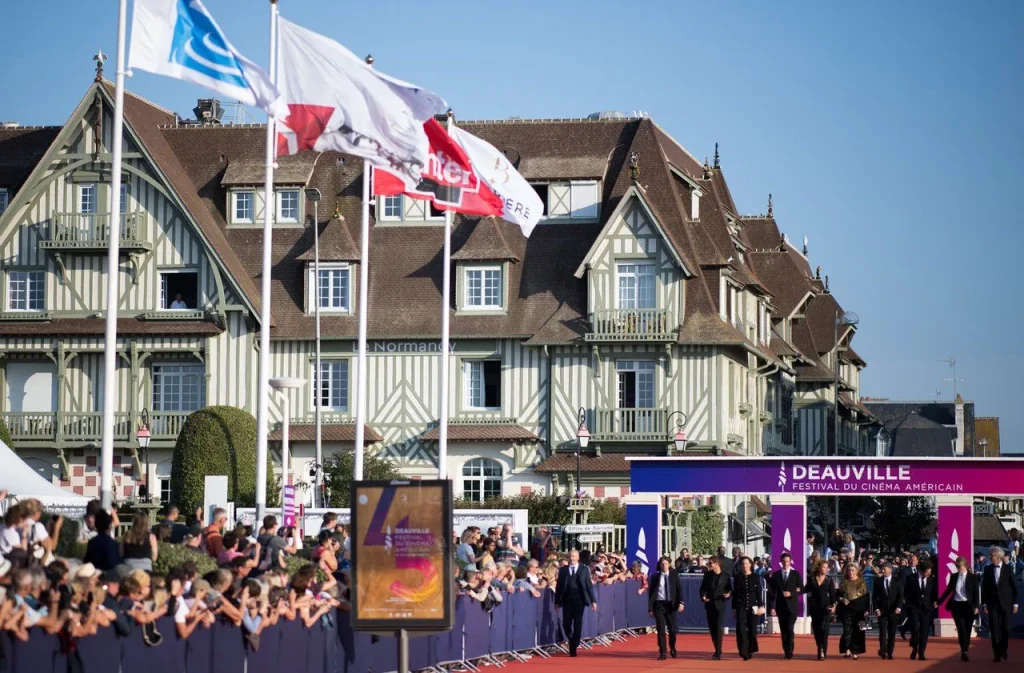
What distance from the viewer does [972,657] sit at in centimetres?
2844

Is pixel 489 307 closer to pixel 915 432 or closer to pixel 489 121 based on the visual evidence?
Result: pixel 489 121

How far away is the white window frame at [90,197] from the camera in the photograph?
49.3 meters

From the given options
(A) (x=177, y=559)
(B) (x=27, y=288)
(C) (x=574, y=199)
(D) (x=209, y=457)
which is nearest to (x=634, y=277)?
(C) (x=574, y=199)

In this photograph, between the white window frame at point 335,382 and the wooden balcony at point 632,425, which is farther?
the white window frame at point 335,382

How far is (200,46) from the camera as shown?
23.0 metres

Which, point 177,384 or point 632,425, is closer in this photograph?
point 632,425

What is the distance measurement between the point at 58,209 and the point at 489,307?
1226 cm

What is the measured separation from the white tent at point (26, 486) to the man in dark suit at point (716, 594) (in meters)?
11.4

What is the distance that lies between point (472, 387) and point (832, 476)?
17861 millimetres

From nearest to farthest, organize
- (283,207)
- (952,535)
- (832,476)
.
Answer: (952,535)
(832,476)
(283,207)

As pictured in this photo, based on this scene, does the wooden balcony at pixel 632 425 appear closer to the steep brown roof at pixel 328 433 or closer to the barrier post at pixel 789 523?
the steep brown roof at pixel 328 433

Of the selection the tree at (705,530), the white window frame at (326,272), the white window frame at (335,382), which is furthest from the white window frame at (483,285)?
the tree at (705,530)

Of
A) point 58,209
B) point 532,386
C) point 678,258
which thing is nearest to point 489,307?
point 532,386

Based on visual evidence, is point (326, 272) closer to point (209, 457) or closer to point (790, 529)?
point (209, 457)
